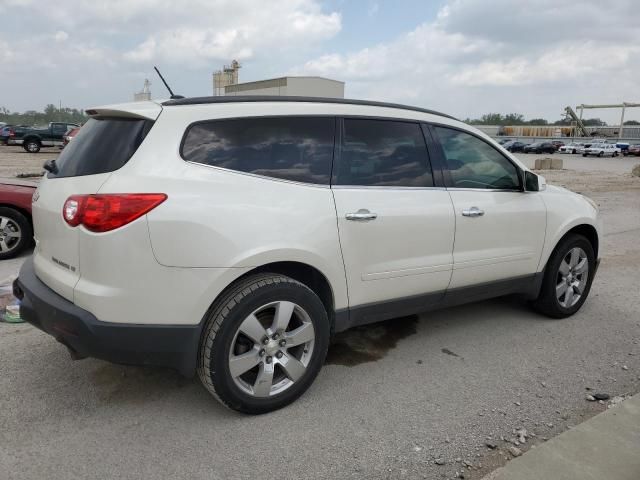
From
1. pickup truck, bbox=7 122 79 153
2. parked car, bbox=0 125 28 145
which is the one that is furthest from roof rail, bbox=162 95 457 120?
parked car, bbox=0 125 28 145

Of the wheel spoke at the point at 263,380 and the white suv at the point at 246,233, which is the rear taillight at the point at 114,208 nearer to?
the white suv at the point at 246,233

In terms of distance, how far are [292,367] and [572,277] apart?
3.00 metres

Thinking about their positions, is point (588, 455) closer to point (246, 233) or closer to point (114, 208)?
point (246, 233)

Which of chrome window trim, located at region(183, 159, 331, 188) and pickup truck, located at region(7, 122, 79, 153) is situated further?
pickup truck, located at region(7, 122, 79, 153)

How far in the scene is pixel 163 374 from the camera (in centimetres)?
348

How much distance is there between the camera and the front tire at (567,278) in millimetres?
4562

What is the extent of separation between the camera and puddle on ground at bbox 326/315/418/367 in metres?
3.79

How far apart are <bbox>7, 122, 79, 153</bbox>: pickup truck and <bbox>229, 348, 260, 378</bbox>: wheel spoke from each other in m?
30.2

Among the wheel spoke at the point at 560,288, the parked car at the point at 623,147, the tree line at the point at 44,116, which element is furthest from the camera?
the tree line at the point at 44,116

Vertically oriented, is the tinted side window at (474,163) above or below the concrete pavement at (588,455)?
above

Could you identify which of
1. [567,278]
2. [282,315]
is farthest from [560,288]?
[282,315]

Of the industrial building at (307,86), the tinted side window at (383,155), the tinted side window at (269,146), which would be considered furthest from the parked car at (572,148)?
the tinted side window at (269,146)

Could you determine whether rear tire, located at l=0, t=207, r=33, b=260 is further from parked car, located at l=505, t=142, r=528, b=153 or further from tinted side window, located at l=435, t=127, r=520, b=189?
parked car, located at l=505, t=142, r=528, b=153

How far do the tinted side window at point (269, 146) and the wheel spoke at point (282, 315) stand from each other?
74 centimetres
